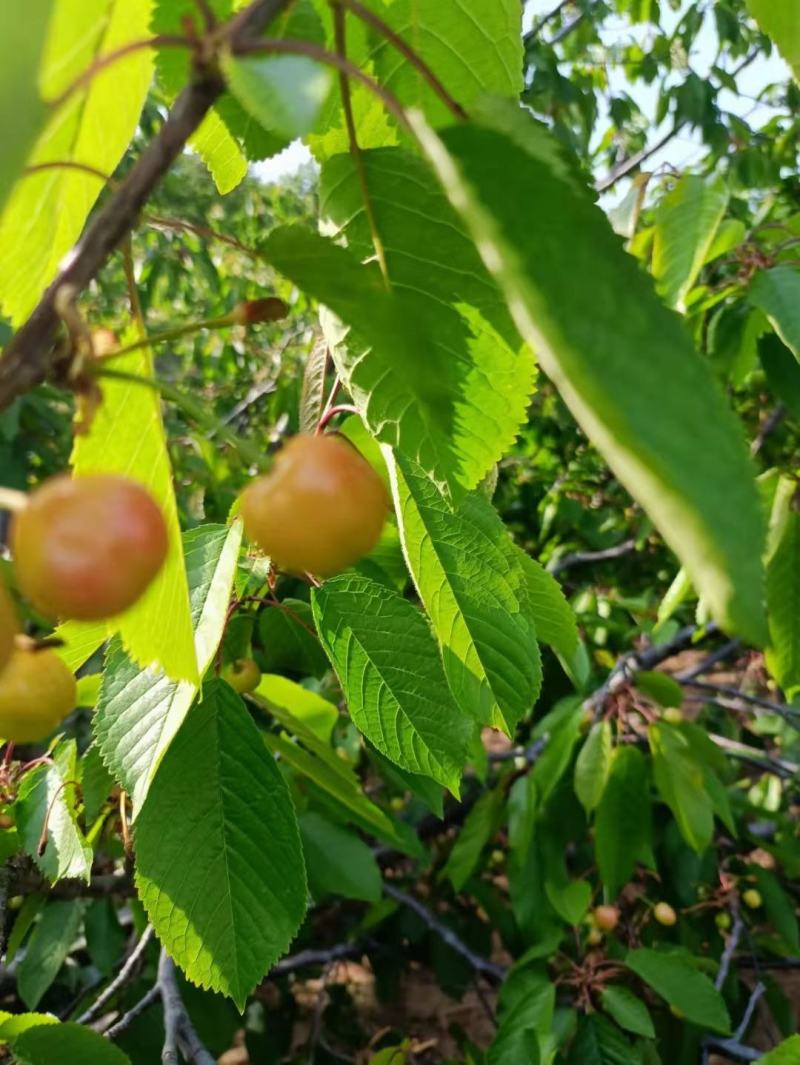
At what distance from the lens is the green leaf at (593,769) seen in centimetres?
200

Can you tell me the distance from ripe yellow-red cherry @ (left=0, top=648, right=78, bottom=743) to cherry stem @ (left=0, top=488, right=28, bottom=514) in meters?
0.13

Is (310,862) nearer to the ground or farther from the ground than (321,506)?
nearer to the ground

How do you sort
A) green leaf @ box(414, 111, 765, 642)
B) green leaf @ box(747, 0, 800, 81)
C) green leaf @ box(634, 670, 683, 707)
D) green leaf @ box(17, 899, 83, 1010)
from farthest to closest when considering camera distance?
green leaf @ box(634, 670, 683, 707)
green leaf @ box(17, 899, 83, 1010)
green leaf @ box(747, 0, 800, 81)
green leaf @ box(414, 111, 765, 642)

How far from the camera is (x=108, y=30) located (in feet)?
1.98

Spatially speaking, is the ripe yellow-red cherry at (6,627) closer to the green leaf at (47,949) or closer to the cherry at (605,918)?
the green leaf at (47,949)

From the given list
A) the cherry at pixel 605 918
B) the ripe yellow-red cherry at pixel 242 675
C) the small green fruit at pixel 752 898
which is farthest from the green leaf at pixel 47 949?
the small green fruit at pixel 752 898

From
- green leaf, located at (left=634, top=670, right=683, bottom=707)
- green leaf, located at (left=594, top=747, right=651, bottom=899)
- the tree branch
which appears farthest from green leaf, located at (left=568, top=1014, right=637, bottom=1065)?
the tree branch

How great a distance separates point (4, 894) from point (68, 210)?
2.82 ft

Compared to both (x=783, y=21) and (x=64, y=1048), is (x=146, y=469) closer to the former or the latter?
(x=783, y=21)

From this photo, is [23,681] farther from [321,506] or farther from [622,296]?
[622,296]

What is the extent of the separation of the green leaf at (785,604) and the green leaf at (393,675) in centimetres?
100

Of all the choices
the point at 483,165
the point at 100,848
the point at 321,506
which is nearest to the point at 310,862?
the point at 100,848

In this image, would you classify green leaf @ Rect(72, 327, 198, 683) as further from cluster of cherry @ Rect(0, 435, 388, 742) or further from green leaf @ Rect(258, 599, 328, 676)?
green leaf @ Rect(258, 599, 328, 676)

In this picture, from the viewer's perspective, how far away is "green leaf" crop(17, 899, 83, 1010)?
1678mm
